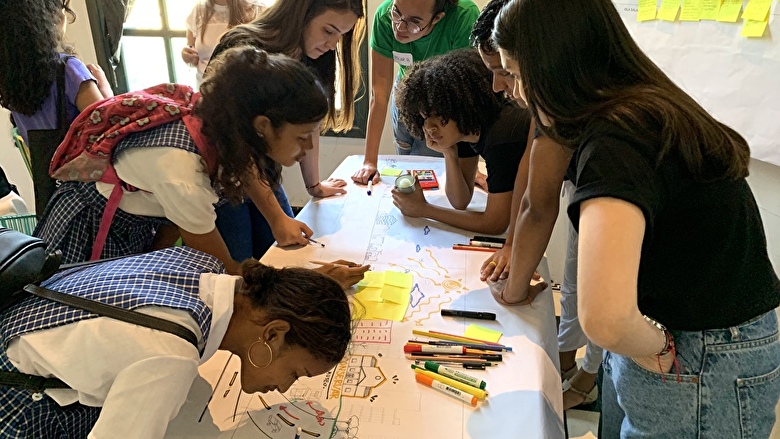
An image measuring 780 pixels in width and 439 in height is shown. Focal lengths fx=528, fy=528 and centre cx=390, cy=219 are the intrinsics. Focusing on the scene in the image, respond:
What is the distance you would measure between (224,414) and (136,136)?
0.64 metres

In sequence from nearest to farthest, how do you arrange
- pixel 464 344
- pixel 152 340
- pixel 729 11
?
pixel 152 340 < pixel 464 344 < pixel 729 11

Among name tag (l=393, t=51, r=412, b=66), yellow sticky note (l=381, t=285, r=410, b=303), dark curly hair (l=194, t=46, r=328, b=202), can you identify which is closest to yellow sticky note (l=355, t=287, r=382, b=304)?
yellow sticky note (l=381, t=285, r=410, b=303)

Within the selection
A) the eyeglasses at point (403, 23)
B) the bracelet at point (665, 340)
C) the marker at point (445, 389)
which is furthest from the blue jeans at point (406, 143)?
the bracelet at point (665, 340)

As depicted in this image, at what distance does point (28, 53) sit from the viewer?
1.42 meters

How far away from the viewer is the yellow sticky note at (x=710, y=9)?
5.11 feet

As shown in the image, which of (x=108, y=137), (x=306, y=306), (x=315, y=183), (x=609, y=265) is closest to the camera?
(x=609, y=265)

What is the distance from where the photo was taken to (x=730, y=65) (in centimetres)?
156

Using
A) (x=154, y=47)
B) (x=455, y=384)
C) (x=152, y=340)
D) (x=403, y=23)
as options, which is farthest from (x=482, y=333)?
(x=154, y=47)

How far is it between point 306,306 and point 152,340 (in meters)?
0.25

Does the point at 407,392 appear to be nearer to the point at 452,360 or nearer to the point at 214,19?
the point at 452,360

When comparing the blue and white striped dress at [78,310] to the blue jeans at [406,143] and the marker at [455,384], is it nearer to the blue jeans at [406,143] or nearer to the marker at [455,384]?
the marker at [455,384]

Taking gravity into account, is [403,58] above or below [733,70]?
below

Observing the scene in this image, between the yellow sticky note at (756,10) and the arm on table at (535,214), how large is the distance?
897mm

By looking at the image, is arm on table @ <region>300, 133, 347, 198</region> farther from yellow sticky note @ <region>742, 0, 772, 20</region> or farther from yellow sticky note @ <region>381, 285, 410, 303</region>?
yellow sticky note @ <region>742, 0, 772, 20</region>
